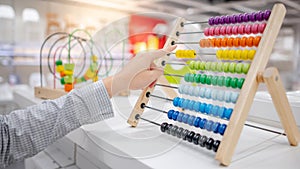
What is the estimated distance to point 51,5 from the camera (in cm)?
346

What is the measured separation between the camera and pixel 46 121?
25.5 inches

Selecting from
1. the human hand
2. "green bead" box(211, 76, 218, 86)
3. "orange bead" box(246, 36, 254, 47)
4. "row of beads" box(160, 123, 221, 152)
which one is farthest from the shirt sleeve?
"orange bead" box(246, 36, 254, 47)

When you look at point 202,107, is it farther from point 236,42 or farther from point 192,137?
point 236,42

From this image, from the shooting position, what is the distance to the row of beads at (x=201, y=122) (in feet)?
1.92

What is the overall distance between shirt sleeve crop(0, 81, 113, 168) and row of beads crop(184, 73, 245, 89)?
0.25 m

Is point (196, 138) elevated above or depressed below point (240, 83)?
below

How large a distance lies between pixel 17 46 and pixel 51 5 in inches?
30.2

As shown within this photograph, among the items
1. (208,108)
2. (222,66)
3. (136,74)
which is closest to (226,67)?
(222,66)

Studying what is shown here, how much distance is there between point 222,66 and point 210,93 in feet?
0.26

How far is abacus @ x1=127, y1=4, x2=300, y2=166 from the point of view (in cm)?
53

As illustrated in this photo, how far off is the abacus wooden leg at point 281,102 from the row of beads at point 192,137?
179mm

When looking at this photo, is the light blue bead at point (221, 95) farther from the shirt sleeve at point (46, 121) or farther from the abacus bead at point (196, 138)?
the shirt sleeve at point (46, 121)

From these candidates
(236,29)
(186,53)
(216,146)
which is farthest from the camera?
(186,53)

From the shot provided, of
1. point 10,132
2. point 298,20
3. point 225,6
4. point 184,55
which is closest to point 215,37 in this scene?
point 184,55
